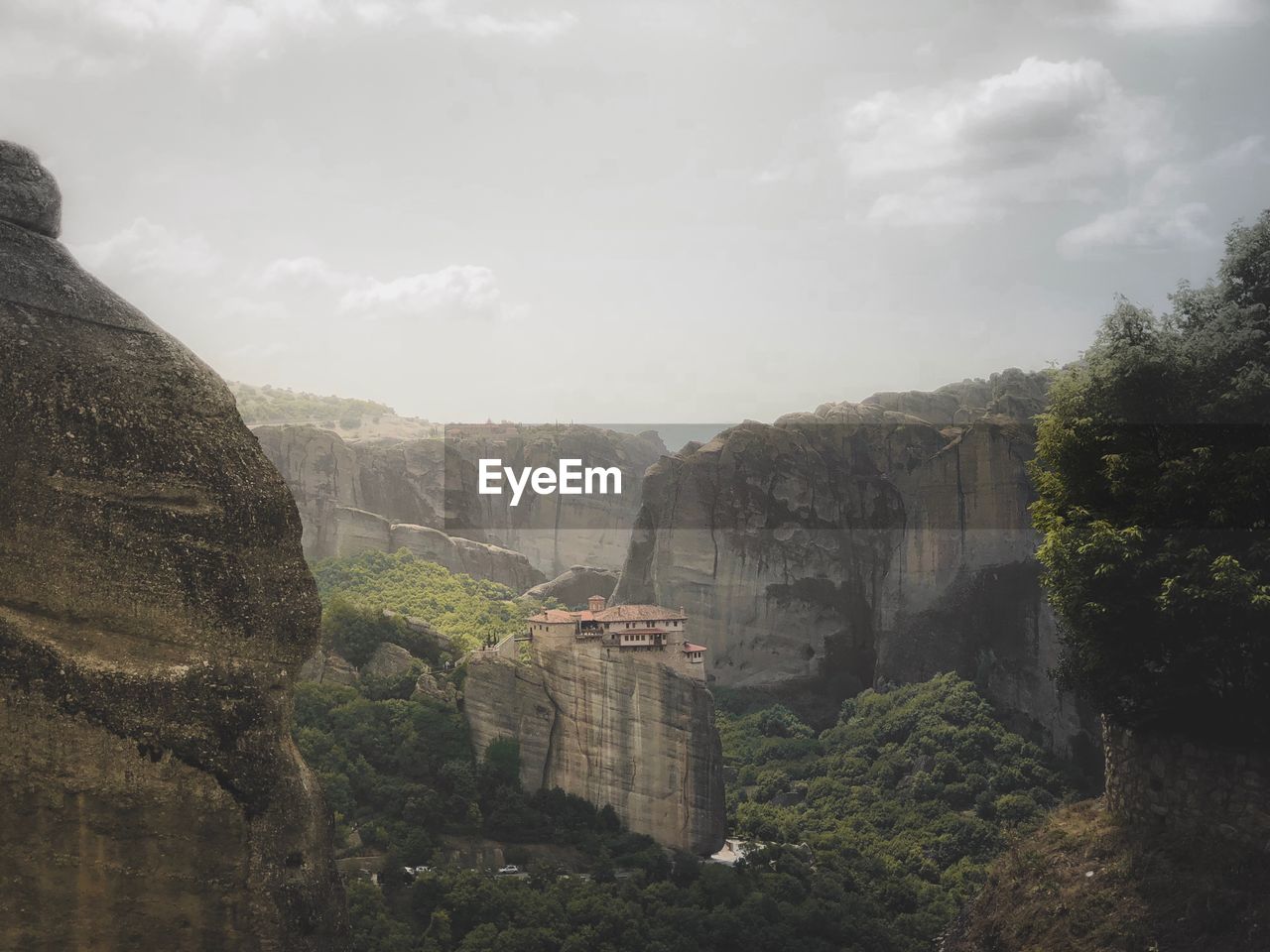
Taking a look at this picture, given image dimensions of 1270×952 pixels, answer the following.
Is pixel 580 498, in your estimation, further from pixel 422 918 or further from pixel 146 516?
pixel 146 516

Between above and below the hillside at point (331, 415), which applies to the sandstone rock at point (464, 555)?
below

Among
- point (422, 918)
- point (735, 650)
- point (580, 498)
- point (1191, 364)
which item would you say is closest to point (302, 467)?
point (580, 498)

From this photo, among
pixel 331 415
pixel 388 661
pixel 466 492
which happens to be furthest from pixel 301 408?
pixel 388 661

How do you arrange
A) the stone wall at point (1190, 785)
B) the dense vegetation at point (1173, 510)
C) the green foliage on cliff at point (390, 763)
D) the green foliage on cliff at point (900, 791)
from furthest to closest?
the green foliage on cliff at point (900, 791) < the green foliage on cliff at point (390, 763) < the dense vegetation at point (1173, 510) < the stone wall at point (1190, 785)

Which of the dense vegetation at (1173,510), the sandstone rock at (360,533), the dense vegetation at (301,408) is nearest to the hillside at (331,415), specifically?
the dense vegetation at (301,408)

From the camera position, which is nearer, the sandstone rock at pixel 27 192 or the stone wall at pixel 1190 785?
the sandstone rock at pixel 27 192

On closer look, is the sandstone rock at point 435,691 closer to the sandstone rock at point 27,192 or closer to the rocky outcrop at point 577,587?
the rocky outcrop at point 577,587
